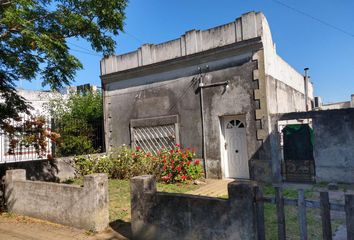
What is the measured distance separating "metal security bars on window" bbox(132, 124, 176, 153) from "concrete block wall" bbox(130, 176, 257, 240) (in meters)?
6.59

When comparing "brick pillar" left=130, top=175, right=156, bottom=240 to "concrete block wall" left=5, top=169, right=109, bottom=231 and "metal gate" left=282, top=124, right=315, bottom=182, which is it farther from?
"metal gate" left=282, top=124, right=315, bottom=182

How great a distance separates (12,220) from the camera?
658 cm

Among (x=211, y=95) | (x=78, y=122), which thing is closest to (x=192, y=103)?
(x=211, y=95)

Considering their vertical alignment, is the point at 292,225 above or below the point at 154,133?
below

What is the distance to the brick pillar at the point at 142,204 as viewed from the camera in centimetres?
480

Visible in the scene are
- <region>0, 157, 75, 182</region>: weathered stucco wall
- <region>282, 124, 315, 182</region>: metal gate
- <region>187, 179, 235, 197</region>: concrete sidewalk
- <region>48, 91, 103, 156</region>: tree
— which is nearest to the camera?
<region>187, 179, 235, 197</region>: concrete sidewalk

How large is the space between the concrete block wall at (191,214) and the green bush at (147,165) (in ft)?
15.9

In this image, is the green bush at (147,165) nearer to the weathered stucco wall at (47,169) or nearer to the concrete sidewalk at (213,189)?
the weathered stucco wall at (47,169)

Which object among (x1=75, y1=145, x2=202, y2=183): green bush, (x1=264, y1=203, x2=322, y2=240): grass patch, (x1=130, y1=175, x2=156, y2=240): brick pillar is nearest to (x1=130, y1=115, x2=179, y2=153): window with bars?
(x1=75, y1=145, x2=202, y2=183): green bush

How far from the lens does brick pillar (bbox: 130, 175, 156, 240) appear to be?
4.80 m

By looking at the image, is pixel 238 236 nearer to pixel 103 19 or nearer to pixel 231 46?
pixel 103 19

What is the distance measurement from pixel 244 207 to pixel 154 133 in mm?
8524

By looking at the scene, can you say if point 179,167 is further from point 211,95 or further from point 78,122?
point 78,122

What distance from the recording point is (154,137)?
12.1m
